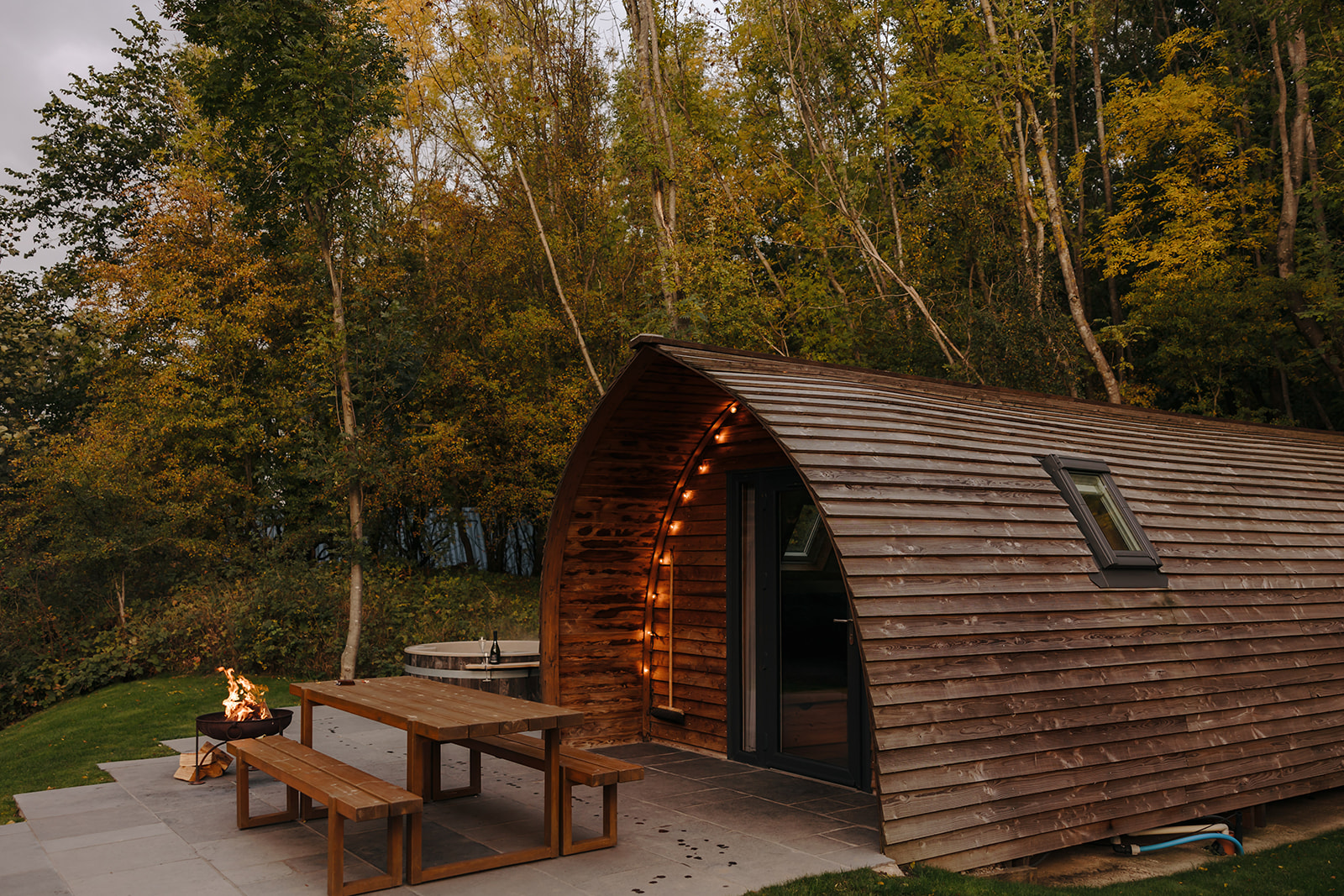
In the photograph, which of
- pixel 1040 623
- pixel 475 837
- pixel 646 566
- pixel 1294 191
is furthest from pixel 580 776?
pixel 1294 191

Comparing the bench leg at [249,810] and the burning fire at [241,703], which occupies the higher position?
the burning fire at [241,703]

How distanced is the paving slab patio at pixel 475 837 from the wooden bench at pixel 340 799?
15cm

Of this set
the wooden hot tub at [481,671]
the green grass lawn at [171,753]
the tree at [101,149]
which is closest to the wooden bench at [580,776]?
the green grass lawn at [171,753]

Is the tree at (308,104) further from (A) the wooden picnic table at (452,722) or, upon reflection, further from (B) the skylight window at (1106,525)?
(B) the skylight window at (1106,525)

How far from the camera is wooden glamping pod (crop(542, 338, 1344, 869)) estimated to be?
4789 millimetres

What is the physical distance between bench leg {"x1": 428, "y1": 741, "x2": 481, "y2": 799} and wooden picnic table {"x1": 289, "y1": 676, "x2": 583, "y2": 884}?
303 millimetres

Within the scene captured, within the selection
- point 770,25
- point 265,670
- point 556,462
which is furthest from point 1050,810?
point 770,25

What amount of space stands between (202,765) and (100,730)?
10.7 ft

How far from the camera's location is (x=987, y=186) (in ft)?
52.9

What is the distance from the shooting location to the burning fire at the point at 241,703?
6.13 meters

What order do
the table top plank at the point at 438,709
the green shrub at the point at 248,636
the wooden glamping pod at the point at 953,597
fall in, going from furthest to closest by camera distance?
1. the green shrub at the point at 248,636
2. the wooden glamping pod at the point at 953,597
3. the table top plank at the point at 438,709

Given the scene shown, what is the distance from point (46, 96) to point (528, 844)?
64.8 feet

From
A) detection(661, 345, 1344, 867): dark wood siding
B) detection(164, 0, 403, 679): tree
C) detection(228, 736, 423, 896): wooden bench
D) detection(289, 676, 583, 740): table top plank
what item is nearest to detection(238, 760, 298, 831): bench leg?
detection(228, 736, 423, 896): wooden bench

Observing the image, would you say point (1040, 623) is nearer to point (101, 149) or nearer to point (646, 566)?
point (646, 566)
